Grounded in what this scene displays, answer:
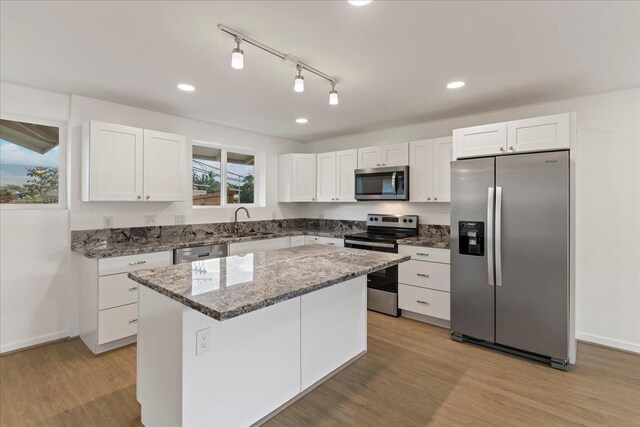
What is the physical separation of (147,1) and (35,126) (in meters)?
2.35

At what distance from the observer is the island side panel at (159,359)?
157 cm

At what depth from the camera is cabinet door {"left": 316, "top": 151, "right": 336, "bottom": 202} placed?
15.7ft

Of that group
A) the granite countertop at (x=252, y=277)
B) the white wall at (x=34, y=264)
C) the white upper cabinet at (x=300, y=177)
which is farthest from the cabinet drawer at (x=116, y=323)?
the white upper cabinet at (x=300, y=177)

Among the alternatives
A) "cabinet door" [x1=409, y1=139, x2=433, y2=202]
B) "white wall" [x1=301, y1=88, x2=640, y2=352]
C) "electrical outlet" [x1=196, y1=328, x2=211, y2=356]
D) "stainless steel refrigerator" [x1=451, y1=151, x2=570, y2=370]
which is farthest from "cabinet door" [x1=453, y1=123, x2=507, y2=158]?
"electrical outlet" [x1=196, y1=328, x2=211, y2=356]

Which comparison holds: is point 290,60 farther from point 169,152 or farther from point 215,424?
point 215,424

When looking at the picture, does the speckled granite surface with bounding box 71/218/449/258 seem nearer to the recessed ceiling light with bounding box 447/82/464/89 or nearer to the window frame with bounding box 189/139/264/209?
the window frame with bounding box 189/139/264/209

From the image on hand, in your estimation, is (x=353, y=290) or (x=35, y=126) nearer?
(x=353, y=290)

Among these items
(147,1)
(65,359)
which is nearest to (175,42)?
(147,1)

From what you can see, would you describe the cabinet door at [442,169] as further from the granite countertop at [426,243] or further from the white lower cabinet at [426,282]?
the white lower cabinet at [426,282]

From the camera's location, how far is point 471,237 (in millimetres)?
3025

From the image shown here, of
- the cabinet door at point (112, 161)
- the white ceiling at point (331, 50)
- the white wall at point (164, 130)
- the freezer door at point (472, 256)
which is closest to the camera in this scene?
the white ceiling at point (331, 50)

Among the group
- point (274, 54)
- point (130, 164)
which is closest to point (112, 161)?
point (130, 164)

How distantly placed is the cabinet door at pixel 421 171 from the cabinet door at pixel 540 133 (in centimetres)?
101

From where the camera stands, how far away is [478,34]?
6.55 ft
